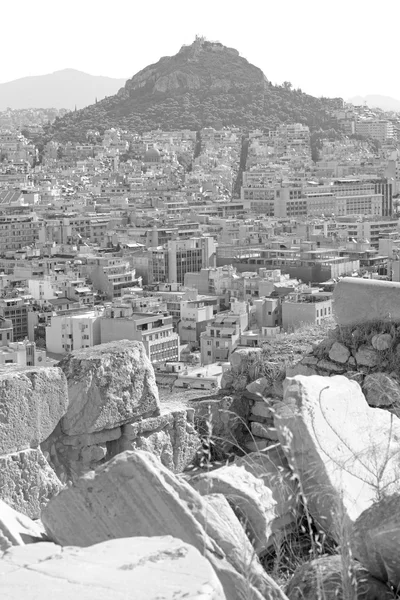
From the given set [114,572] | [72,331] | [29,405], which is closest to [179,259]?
[72,331]

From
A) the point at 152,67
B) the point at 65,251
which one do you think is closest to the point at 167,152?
the point at 152,67

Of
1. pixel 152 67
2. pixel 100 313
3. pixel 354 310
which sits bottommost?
pixel 100 313

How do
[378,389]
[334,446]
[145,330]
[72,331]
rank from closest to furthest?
1. [334,446]
2. [378,389]
3. [145,330]
4. [72,331]

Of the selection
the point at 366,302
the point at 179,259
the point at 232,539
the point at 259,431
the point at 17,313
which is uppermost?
the point at 366,302

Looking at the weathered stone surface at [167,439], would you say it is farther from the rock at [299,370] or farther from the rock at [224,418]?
the rock at [299,370]

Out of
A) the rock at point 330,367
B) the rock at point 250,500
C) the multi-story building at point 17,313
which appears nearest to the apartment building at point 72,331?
the multi-story building at point 17,313

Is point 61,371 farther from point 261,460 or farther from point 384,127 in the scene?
point 384,127

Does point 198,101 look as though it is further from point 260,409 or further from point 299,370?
point 260,409
